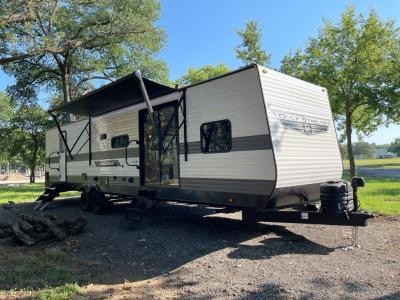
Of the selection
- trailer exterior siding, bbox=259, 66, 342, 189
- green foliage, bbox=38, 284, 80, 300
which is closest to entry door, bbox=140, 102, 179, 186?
trailer exterior siding, bbox=259, 66, 342, 189

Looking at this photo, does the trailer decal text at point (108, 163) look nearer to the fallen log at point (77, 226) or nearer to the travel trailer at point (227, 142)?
the travel trailer at point (227, 142)

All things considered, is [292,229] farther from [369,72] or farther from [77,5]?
[77,5]

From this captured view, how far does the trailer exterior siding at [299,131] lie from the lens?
714 centimetres

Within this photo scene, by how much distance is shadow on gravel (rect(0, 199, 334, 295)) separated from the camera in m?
6.34

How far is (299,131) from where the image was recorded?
306 inches

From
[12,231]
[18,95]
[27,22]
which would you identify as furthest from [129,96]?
[18,95]

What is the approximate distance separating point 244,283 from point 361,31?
67.7 ft

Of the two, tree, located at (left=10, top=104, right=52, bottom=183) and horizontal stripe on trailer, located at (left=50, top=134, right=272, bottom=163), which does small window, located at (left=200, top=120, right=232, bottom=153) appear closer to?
horizontal stripe on trailer, located at (left=50, top=134, right=272, bottom=163)

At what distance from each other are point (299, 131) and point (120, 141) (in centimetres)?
532

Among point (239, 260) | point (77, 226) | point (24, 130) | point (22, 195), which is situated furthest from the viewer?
point (24, 130)

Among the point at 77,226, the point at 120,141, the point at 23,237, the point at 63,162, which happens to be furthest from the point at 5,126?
the point at 23,237

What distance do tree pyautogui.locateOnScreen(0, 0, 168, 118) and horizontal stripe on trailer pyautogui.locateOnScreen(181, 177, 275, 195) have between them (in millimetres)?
14489

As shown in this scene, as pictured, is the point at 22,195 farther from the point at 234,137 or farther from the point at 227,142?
the point at 234,137

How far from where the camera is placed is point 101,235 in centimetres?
901
